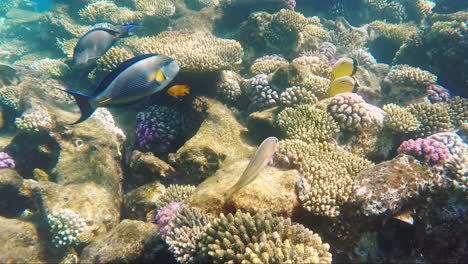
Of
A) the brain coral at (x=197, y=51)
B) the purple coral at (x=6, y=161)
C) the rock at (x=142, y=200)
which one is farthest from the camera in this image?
the purple coral at (x=6, y=161)

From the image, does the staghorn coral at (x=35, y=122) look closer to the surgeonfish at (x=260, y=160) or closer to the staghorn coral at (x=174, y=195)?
the staghorn coral at (x=174, y=195)

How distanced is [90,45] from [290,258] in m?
5.15

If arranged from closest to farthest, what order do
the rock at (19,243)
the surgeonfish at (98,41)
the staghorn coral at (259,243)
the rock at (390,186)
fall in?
the staghorn coral at (259,243)
the rock at (390,186)
the rock at (19,243)
the surgeonfish at (98,41)

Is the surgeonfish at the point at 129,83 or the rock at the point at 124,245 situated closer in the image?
the surgeonfish at the point at 129,83

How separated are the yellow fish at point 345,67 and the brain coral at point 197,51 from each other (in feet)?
8.05

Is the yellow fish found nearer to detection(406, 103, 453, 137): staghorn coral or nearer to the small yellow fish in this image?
detection(406, 103, 453, 137): staghorn coral

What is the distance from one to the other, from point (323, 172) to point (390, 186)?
2.64 feet

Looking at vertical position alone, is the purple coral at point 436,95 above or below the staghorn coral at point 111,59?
above

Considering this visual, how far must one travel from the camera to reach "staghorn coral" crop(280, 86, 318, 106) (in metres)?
5.18

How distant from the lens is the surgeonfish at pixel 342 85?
506cm

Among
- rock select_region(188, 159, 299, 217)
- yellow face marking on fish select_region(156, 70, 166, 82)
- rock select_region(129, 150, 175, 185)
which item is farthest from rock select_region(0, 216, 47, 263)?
yellow face marking on fish select_region(156, 70, 166, 82)

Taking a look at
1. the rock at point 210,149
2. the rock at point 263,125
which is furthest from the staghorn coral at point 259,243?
→ the rock at point 263,125

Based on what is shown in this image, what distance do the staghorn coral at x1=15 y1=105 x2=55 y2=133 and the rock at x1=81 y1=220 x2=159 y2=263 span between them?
3567 millimetres

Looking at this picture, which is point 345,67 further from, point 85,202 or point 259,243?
point 85,202
